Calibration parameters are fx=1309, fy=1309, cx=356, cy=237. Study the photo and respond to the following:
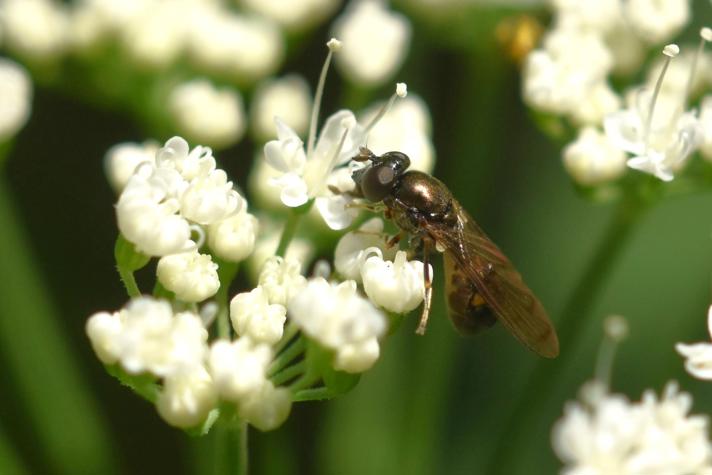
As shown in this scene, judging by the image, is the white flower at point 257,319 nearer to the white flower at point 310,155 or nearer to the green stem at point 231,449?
the green stem at point 231,449

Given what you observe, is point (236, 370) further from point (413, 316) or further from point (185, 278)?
point (413, 316)

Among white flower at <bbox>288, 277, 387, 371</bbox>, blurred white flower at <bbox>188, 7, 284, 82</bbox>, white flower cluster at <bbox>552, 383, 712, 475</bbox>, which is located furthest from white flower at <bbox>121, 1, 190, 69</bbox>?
white flower cluster at <bbox>552, 383, 712, 475</bbox>

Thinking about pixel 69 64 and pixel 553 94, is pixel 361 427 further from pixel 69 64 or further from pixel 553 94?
pixel 69 64

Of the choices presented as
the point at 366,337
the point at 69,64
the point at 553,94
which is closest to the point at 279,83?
the point at 69,64

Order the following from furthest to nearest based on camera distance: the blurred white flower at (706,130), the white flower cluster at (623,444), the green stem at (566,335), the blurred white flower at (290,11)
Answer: the blurred white flower at (290,11) → the green stem at (566,335) → the blurred white flower at (706,130) → the white flower cluster at (623,444)

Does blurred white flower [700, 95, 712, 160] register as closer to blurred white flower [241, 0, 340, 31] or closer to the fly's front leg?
the fly's front leg

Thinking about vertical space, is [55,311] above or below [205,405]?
below

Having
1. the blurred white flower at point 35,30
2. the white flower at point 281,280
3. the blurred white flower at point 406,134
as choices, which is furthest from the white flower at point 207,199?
the blurred white flower at point 35,30

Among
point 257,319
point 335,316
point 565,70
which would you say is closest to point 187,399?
point 257,319
